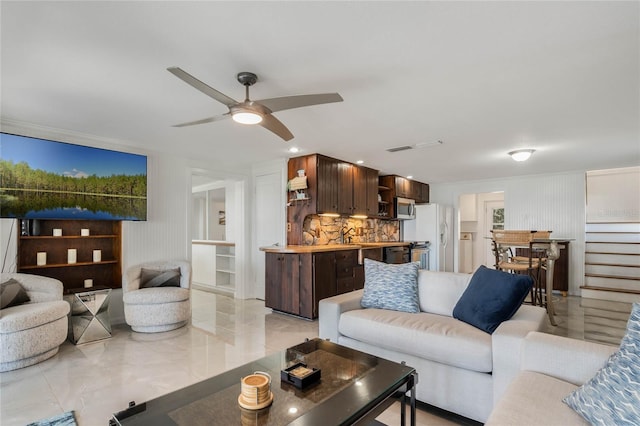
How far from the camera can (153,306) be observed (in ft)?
12.0

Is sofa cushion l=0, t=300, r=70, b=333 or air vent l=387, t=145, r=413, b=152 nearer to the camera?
sofa cushion l=0, t=300, r=70, b=333

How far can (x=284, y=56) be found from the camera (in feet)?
6.81

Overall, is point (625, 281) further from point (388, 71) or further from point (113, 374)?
point (113, 374)

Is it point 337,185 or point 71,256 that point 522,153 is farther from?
point 71,256

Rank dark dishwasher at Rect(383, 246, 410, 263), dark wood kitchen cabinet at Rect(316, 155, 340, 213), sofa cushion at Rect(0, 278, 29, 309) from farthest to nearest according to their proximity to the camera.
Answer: dark dishwasher at Rect(383, 246, 410, 263) → dark wood kitchen cabinet at Rect(316, 155, 340, 213) → sofa cushion at Rect(0, 278, 29, 309)

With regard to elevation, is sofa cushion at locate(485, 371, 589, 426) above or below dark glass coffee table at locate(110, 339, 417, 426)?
above

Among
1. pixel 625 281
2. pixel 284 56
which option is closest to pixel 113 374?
pixel 284 56

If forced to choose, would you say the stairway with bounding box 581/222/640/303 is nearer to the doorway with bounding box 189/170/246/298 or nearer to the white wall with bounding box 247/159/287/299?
the white wall with bounding box 247/159/287/299

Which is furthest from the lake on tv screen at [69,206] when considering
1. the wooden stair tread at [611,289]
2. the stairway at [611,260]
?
the stairway at [611,260]

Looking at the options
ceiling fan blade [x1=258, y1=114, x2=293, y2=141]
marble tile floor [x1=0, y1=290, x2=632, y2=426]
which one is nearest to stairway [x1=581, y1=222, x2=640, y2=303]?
marble tile floor [x1=0, y1=290, x2=632, y2=426]

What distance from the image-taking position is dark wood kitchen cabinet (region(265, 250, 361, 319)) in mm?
4258

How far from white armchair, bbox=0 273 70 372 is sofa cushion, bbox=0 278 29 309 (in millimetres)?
48

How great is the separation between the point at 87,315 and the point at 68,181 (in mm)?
1552

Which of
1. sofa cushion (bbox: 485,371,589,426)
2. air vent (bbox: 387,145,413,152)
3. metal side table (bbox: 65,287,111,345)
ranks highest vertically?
air vent (bbox: 387,145,413,152)
